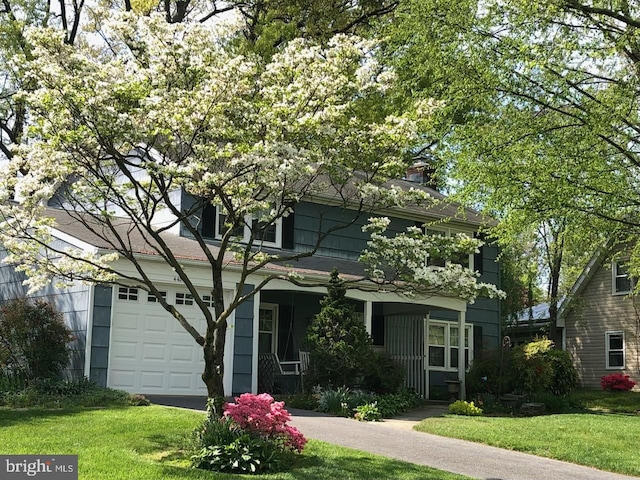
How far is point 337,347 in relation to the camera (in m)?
15.4

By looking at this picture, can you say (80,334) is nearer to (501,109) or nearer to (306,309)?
(306,309)

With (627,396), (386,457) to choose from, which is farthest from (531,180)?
(627,396)

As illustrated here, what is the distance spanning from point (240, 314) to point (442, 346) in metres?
7.62

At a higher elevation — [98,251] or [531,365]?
[98,251]

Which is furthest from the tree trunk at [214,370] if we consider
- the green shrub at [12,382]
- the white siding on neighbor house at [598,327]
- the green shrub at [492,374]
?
the white siding on neighbor house at [598,327]

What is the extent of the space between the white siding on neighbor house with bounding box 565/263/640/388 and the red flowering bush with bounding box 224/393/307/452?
19506mm

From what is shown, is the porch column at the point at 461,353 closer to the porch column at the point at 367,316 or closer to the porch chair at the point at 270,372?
the porch column at the point at 367,316

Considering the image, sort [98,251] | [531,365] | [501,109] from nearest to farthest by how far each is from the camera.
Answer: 1. [501,109]
2. [98,251]
3. [531,365]

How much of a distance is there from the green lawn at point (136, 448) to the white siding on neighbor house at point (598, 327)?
61.7 ft

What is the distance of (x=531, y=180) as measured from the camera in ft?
39.0

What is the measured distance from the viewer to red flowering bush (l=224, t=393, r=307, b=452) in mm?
9031

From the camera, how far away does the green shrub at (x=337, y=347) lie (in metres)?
15.5

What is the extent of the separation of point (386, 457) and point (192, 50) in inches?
215

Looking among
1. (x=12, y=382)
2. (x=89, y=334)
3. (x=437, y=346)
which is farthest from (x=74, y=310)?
(x=437, y=346)
